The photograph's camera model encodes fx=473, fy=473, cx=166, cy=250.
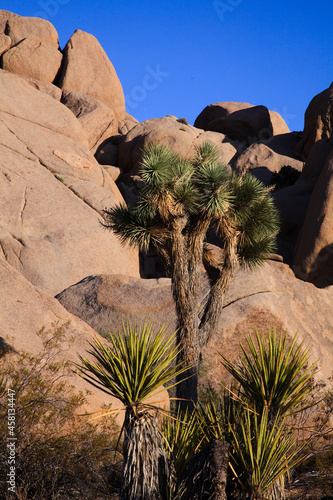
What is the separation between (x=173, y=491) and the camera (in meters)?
5.14

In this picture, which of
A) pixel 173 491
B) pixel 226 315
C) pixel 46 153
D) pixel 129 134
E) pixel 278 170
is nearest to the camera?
pixel 173 491

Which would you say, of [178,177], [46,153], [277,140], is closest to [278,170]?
[277,140]

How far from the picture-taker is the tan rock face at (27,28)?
31000 mm

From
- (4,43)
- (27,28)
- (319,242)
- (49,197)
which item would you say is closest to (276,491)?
(319,242)

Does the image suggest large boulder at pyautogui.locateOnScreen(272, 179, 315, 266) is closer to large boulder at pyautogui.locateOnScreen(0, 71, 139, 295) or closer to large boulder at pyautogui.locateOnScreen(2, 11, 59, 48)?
large boulder at pyautogui.locateOnScreen(0, 71, 139, 295)

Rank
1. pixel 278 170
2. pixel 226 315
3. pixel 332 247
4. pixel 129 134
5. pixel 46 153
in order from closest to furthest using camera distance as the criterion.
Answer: pixel 226 315 < pixel 332 247 < pixel 46 153 < pixel 278 170 < pixel 129 134

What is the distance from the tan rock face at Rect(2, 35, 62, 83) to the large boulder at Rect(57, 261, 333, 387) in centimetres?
1953

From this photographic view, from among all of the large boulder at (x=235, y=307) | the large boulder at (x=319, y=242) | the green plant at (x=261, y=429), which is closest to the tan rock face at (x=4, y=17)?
the large boulder at (x=319, y=242)

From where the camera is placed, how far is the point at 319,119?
26.4 meters

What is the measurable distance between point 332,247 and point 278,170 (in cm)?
956

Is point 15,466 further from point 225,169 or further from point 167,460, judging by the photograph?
point 225,169

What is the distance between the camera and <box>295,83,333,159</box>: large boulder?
1022 inches

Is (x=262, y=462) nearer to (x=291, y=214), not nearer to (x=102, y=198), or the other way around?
(x=102, y=198)

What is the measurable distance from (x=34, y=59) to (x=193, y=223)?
78.4ft
